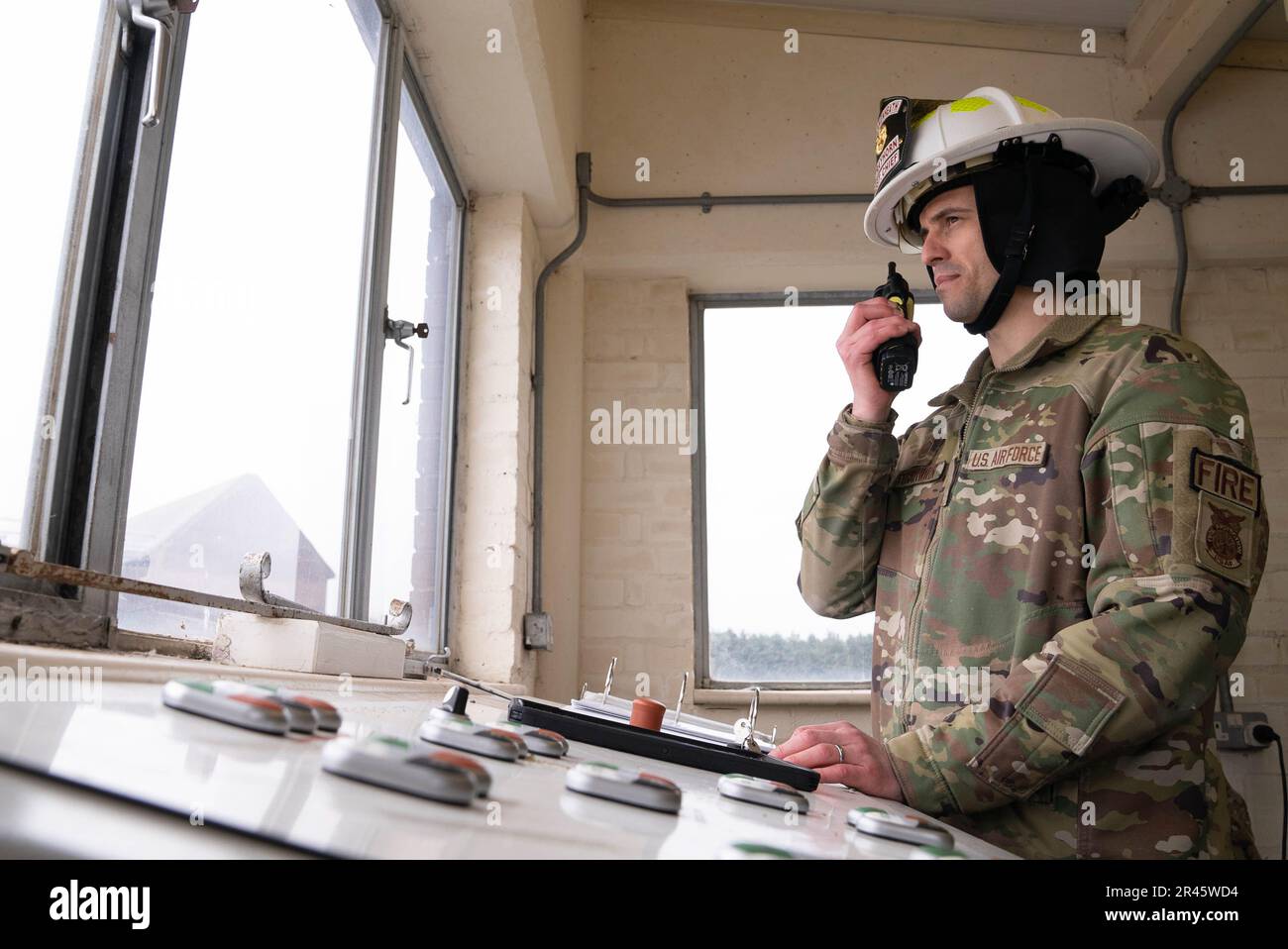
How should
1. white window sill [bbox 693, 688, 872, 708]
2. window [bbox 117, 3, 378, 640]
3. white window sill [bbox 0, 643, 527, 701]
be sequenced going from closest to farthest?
white window sill [bbox 0, 643, 527, 701], window [bbox 117, 3, 378, 640], white window sill [bbox 693, 688, 872, 708]

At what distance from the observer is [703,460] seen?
3.67m

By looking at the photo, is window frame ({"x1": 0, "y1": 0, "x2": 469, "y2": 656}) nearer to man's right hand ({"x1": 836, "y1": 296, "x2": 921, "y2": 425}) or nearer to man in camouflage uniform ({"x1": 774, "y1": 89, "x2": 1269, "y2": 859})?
man in camouflage uniform ({"x1": 774, "y1": 89, "x2": 1269, "y2": 859})

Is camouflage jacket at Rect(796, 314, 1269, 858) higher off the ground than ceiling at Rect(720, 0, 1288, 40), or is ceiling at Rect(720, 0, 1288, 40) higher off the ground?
ceiling at Rect(720, 0, 1288, 40)

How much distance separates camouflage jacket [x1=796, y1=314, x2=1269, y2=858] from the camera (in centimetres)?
108

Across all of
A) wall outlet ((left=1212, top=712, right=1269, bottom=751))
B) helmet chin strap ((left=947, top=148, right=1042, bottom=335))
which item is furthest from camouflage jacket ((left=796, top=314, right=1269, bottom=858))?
wall outlet ((left=1212, top=712, right=1269, bottom=751))

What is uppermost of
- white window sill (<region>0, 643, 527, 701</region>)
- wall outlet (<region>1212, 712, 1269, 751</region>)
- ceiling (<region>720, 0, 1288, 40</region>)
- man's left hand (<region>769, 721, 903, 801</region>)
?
ceiling (<region>720, 0, 1288, 40</region>)

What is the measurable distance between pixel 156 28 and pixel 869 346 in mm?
1113

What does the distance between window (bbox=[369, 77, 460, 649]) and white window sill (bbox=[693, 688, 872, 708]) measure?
44.3 inches

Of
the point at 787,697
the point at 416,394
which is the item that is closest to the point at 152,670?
the point at 416,394

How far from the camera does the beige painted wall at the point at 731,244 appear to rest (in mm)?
3332

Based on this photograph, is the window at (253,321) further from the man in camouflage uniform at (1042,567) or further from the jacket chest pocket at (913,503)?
the jacket chest pocket at (913,503)
